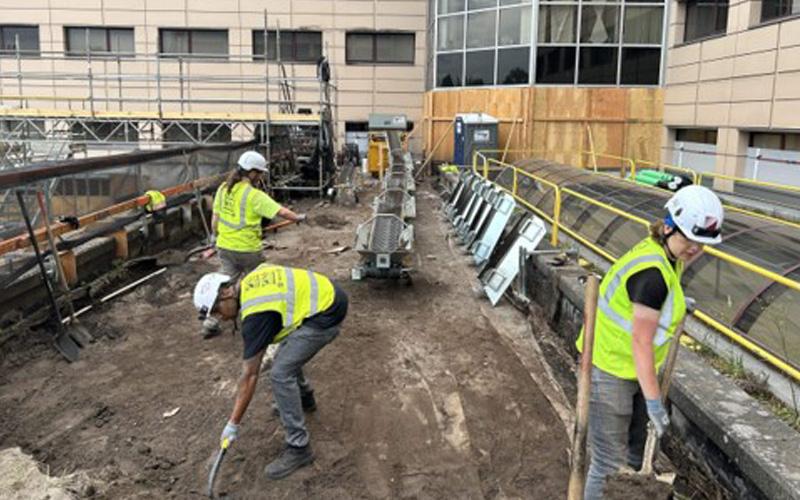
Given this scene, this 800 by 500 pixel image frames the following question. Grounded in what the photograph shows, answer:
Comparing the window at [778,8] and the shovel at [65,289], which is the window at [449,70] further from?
the shovel at [65,289]

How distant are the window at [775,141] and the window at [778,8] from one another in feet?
7.91

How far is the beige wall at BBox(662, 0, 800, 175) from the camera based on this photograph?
12.9 meters

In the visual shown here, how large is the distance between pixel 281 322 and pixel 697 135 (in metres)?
16.2

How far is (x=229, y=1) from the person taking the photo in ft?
84.0

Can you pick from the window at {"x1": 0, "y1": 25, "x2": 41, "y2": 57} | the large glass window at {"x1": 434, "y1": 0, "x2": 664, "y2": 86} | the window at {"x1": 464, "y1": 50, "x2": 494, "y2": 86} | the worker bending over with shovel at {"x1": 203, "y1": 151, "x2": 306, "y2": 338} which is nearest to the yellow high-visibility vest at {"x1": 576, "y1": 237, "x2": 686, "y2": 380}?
the worker bending over with shovel at {"x1": 203, "y1": 151, "x2": 306, "y2": 338}

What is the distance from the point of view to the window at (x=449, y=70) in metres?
20.9

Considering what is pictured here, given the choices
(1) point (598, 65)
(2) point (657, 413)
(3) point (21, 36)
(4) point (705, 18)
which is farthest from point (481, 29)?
(3) point (21, 36)

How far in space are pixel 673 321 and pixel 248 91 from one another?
82.1ft

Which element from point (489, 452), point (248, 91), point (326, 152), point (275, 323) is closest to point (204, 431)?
point (275, 323)

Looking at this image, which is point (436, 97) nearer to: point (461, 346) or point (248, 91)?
point (248, 91)

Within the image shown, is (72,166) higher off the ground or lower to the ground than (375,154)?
higher

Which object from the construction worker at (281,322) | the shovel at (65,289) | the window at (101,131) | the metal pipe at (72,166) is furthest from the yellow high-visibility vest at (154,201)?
the window at (101,131)

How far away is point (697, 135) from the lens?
17.2 metres

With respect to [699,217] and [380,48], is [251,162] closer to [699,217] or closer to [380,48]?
[699,217]
